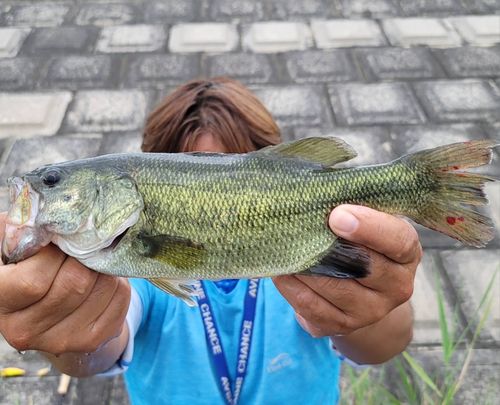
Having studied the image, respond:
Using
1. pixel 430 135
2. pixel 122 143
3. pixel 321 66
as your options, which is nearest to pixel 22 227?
pixel 122 143

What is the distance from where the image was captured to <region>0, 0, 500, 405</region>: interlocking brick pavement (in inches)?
181

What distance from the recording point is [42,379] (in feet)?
9.70

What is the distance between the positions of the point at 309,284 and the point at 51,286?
2.75ft

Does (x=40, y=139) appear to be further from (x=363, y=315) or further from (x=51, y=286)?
(x=363, y=315)

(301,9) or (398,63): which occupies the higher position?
(301,9)

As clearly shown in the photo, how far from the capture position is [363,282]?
1.53 m

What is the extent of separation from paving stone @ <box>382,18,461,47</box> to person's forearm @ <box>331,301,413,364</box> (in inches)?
199

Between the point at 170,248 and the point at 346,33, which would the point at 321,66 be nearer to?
the point at 346,33

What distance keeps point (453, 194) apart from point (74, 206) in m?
1.24

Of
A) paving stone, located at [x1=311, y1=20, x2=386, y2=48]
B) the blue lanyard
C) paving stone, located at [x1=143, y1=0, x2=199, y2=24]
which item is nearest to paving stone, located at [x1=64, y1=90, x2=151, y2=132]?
paving stone, located at [x1=143, y1=0, x2=199, y2=24]

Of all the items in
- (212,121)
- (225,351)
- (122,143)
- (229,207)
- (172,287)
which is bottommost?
(122,143)

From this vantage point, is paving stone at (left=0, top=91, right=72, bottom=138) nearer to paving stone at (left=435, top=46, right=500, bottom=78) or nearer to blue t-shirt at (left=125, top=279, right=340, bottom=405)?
blue t-shirt at (left=125, top=279, right=340, bottom=405)

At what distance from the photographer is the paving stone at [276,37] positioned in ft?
20.1

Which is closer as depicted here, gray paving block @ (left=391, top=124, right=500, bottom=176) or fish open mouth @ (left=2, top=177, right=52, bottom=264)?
fish open mouth @ (left=2, top=177, right=52, bottom=264)
